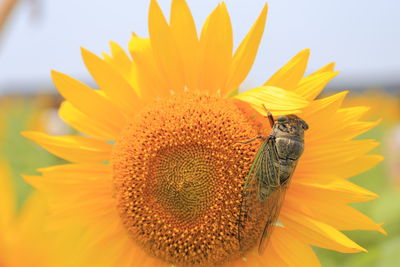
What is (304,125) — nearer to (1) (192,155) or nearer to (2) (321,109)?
(2) (321,109)

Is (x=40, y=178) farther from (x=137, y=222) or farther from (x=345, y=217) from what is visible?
(x=345, y=217)

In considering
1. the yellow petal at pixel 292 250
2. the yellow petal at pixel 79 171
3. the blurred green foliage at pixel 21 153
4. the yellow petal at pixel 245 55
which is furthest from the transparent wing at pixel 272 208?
the blurred green foliage at pixel 21 153

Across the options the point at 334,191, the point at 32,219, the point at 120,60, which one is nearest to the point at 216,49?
the point at 120,60

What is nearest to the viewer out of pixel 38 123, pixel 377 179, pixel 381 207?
pixel 381 207

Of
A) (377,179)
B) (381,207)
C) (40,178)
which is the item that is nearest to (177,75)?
(40,178)

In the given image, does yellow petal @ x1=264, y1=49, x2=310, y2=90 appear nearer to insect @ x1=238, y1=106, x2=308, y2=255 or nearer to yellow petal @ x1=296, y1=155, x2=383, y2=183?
insect @ x1=238, y1=106, x2=308, y2=255

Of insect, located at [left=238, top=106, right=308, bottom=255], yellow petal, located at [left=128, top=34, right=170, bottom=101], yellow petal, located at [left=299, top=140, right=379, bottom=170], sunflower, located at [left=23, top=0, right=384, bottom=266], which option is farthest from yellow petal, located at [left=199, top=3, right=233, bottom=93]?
yellow petal, located at [left=299, top=140, right=379, bottom=170]
